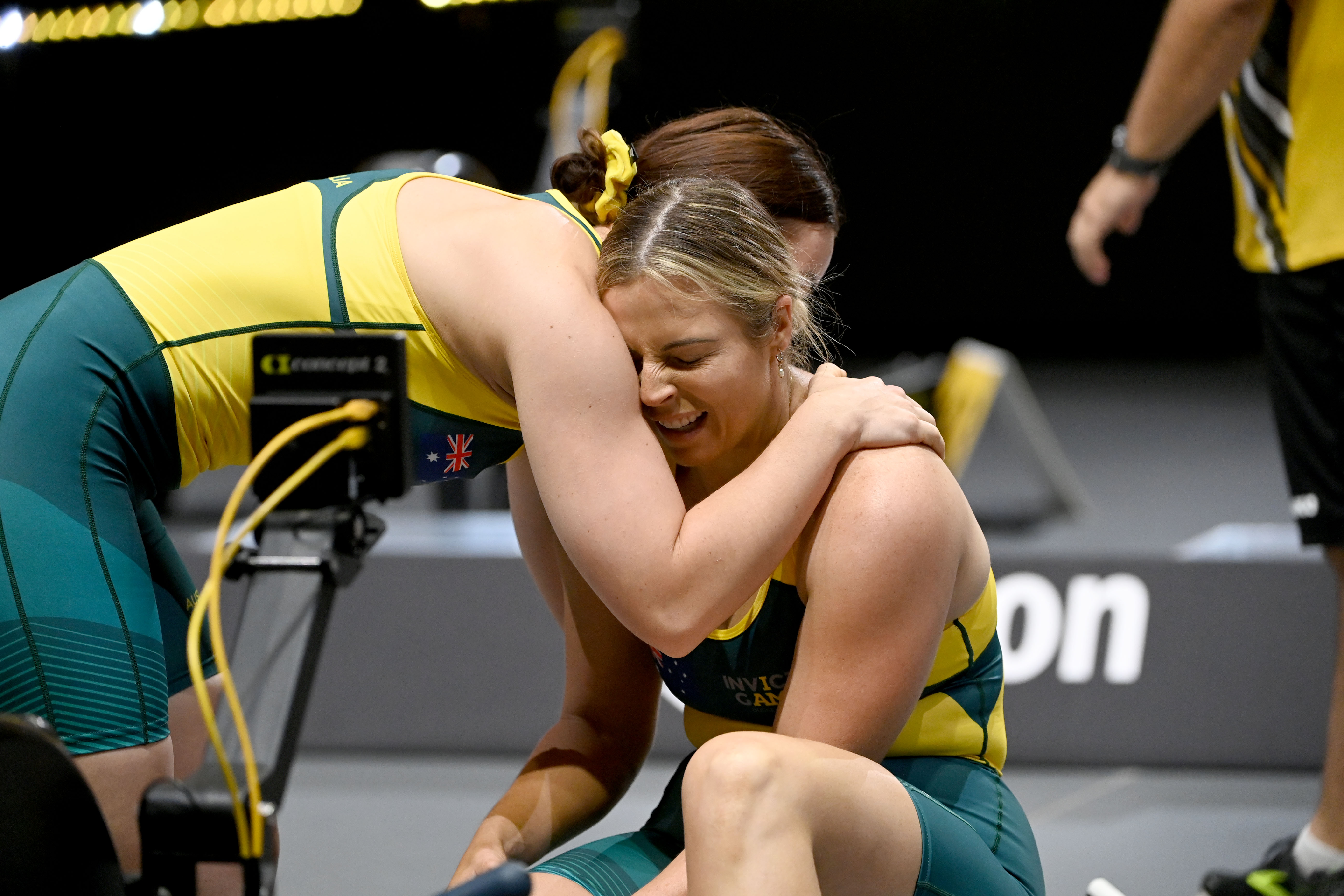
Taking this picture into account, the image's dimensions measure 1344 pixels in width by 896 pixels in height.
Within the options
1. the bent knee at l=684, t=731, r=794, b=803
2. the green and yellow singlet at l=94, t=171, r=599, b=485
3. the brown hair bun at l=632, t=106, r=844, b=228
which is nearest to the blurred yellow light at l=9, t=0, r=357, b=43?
the green and yellow singlet at l=94, t=171, r=599, b=485

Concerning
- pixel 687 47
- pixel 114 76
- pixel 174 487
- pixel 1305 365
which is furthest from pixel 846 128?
pixel 174 487

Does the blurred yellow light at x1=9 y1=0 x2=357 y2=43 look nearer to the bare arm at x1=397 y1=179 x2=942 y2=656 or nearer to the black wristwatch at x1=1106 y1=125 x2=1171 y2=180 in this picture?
the black wristwatch at x1=1106 y1=125 x2=1171 y2=180

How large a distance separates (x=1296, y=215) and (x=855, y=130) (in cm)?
630

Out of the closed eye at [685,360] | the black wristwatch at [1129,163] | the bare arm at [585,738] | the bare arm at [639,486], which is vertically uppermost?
the black wristwatch at [1129,163]

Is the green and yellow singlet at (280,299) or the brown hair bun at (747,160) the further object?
the brown hair bun at (747,160)

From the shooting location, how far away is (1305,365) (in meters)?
1.91

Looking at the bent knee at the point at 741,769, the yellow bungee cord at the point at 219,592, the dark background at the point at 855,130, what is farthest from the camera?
the dark background at the point at 855,130

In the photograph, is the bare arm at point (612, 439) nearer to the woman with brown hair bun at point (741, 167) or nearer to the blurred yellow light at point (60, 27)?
the woman with brown hair bun at point (741, 167)

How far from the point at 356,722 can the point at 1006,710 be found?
1410 mm

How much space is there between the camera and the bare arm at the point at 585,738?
147cm

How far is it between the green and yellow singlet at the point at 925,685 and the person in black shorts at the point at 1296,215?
79 cm

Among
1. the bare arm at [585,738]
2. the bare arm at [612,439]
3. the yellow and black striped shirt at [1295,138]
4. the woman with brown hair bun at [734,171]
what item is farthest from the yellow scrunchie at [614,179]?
the yellow and black striped shirt at [1295,138]

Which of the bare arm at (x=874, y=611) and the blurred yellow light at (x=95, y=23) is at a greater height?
the blurred yellow light at (x=95, y=23)

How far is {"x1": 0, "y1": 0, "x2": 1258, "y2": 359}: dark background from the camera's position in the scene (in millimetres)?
7172
